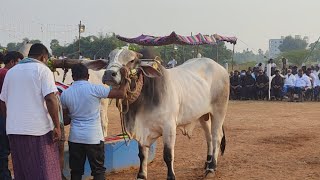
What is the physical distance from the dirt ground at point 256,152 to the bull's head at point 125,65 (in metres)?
1.89

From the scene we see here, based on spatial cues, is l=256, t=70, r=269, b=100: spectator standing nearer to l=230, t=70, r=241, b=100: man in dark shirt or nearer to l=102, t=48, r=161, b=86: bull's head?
l=230, t=70, r=241, b=100: man in dark shirt

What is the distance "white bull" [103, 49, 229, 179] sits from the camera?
6.21 m

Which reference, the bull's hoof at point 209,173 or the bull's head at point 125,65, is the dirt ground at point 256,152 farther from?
the bull's head at point 125,65

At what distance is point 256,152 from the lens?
8977 mm

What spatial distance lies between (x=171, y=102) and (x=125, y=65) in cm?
107

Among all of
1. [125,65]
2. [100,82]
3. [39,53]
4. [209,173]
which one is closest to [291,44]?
[100,82]

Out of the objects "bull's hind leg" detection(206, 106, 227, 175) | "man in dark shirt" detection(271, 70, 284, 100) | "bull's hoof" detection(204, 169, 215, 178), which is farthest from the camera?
"man in dark shirt" detection(271, 70, 284, 100)

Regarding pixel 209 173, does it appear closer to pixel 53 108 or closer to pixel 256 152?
pixel 256 152

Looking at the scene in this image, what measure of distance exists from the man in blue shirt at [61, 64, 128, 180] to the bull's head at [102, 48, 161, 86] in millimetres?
142

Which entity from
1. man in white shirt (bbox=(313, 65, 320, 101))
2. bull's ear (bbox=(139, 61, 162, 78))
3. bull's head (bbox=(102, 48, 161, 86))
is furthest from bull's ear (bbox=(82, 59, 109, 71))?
man in white shirt (bbox=(313, 65, 320, 101))

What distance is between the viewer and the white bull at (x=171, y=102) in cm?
621

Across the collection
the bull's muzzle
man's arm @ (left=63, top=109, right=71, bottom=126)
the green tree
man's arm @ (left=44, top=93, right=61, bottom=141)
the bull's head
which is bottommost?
man's arm @ (left=63, top=109, right=71, bottom=126)

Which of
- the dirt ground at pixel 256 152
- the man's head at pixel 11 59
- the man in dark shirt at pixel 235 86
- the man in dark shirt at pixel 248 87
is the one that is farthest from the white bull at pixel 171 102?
the man in dark shirt at pixel 235 86

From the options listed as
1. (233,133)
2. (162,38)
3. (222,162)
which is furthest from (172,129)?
(162,38)
